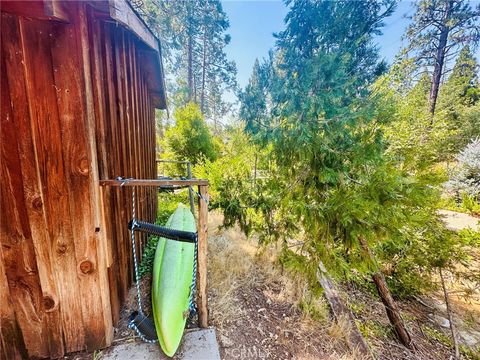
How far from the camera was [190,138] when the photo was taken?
8875 millimetres

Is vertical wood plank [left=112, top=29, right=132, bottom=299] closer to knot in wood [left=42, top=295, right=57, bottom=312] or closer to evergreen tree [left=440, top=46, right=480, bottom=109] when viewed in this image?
knot in wood [left=42, top=295, right=57, bottom=312]

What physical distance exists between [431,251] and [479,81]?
21556 millimetres

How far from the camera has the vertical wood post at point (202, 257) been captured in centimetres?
185

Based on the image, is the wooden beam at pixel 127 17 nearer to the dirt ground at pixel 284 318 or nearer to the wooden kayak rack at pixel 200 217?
the wooden kayak rack at pixel 200 217

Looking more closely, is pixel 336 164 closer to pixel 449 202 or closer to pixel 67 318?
pixel 449 202

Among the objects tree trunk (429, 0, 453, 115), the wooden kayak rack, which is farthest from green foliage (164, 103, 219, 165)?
tree trunk (429, 0, 453, 115)

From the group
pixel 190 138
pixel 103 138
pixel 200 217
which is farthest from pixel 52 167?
pixel 190 138

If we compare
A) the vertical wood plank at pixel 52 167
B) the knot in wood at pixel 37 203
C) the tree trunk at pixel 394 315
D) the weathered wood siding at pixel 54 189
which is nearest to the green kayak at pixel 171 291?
the weathered wood siding at pixel 54 189

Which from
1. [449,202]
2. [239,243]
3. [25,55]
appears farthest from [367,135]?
[25,55]

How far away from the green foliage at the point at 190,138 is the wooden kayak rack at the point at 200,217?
23.1ft

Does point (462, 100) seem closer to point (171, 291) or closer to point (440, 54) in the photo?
point (440, 54)

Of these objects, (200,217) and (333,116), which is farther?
(333,116)

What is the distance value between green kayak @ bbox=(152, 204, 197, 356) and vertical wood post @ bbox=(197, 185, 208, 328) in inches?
6.2

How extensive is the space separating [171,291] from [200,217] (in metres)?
0.89
